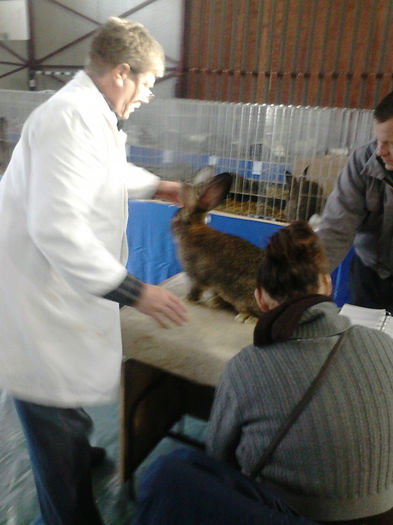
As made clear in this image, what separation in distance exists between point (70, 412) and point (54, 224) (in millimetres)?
535

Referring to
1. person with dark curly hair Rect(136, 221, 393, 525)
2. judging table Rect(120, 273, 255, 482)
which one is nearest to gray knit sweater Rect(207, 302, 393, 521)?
person with dark curly hair Rect(136, 221, 393, 525)

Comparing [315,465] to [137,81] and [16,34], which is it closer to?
[137,81]

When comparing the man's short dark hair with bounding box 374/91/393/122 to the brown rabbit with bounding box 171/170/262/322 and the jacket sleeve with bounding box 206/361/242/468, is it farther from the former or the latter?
the jacket sleeve with bounding box 206/361/242/468

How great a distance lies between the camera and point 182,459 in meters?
0.68

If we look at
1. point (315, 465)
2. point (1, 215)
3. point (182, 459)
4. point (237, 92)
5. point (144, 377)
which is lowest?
point (144, 377)

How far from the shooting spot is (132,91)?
119 centimetres

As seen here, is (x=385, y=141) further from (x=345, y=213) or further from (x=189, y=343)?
(x=189, y=343)

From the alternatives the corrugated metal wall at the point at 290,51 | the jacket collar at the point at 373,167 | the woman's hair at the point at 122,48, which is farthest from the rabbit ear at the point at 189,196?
the corrugated metal wall at the point at 290,51

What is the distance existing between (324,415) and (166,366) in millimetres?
528

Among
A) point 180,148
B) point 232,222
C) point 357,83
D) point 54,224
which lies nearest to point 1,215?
point 54,224

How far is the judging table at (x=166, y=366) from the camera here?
4.05ft

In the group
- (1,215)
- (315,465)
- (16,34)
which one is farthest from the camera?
(16,34)

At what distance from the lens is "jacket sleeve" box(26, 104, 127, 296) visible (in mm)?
979

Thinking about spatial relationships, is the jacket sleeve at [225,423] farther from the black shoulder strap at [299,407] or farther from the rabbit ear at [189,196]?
the rabbit ear at [189,196]
